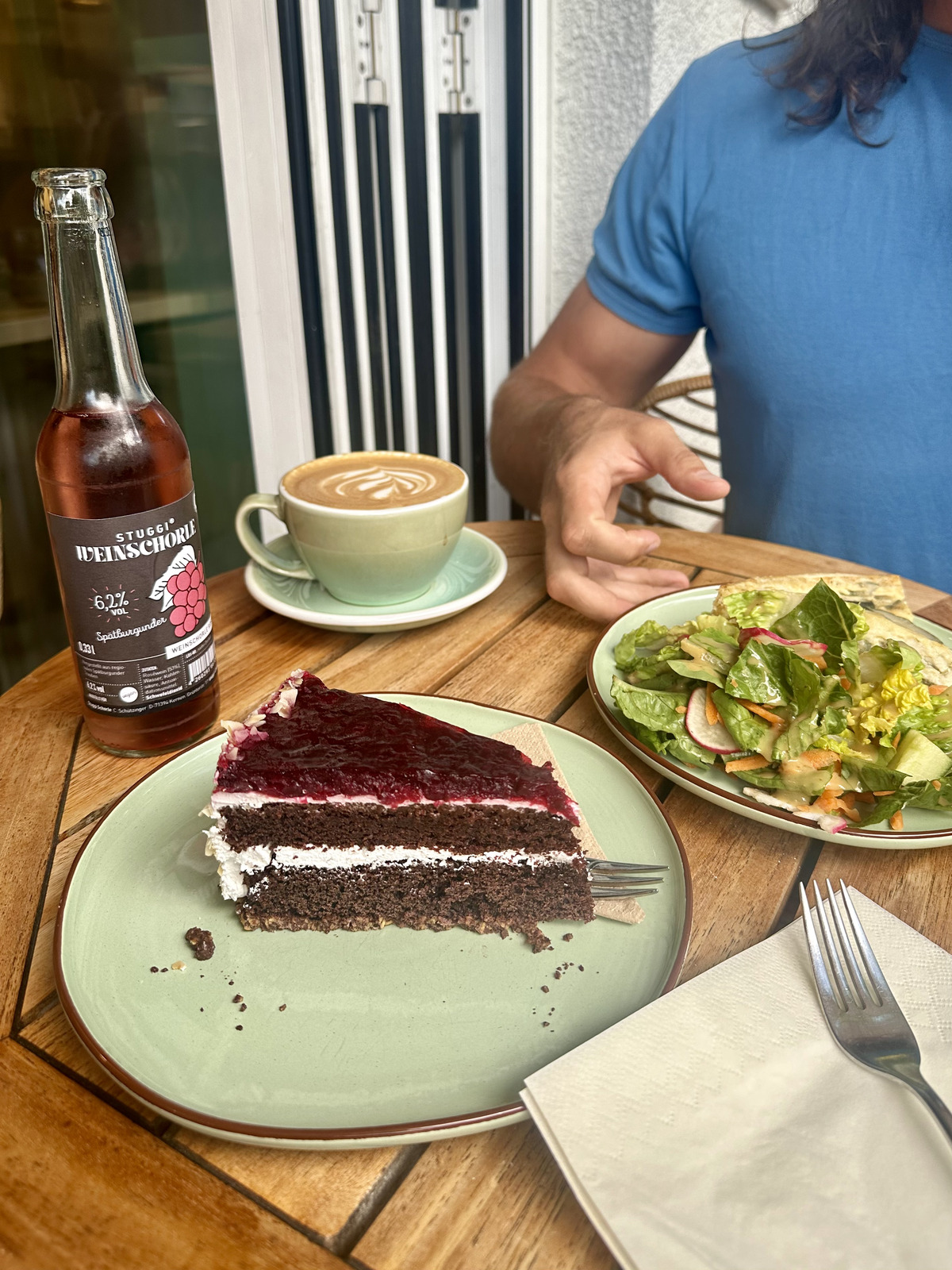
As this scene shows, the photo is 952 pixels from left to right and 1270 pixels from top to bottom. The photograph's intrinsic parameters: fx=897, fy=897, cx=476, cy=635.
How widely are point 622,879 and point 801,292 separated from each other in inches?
48.5

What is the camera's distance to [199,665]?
97cm

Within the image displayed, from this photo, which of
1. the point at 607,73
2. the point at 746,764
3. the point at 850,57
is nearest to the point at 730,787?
the point at 746,764

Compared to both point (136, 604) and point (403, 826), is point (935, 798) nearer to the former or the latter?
point (403, 826)

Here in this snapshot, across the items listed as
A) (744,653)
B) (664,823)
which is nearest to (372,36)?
(744,653)

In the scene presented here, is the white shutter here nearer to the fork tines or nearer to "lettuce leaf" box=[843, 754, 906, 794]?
"lettuce leaf" box=[843, 754, 906, 794]

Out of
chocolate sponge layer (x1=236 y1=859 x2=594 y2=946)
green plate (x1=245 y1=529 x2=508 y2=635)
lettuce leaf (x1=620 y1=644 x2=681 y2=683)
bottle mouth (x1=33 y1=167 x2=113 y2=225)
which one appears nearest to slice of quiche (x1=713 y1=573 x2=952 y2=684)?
lettuce leaf (x1=620 y1=644 x2=681 y2=683)

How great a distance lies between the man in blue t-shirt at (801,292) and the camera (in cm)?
147

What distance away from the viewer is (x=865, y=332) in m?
1.55

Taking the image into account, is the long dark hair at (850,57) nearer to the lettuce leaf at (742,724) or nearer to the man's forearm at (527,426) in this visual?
the man's forearm at (527,426)

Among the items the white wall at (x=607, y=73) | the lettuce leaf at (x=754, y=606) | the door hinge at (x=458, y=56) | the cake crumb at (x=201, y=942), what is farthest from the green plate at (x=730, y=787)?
the white wall at (x=607, y=73)

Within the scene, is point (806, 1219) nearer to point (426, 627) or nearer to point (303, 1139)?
point (303, 1139)

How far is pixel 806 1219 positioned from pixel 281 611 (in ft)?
3.08

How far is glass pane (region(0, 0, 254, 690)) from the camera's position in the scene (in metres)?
2.09

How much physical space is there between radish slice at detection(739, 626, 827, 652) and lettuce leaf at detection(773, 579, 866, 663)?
1 centimetres
